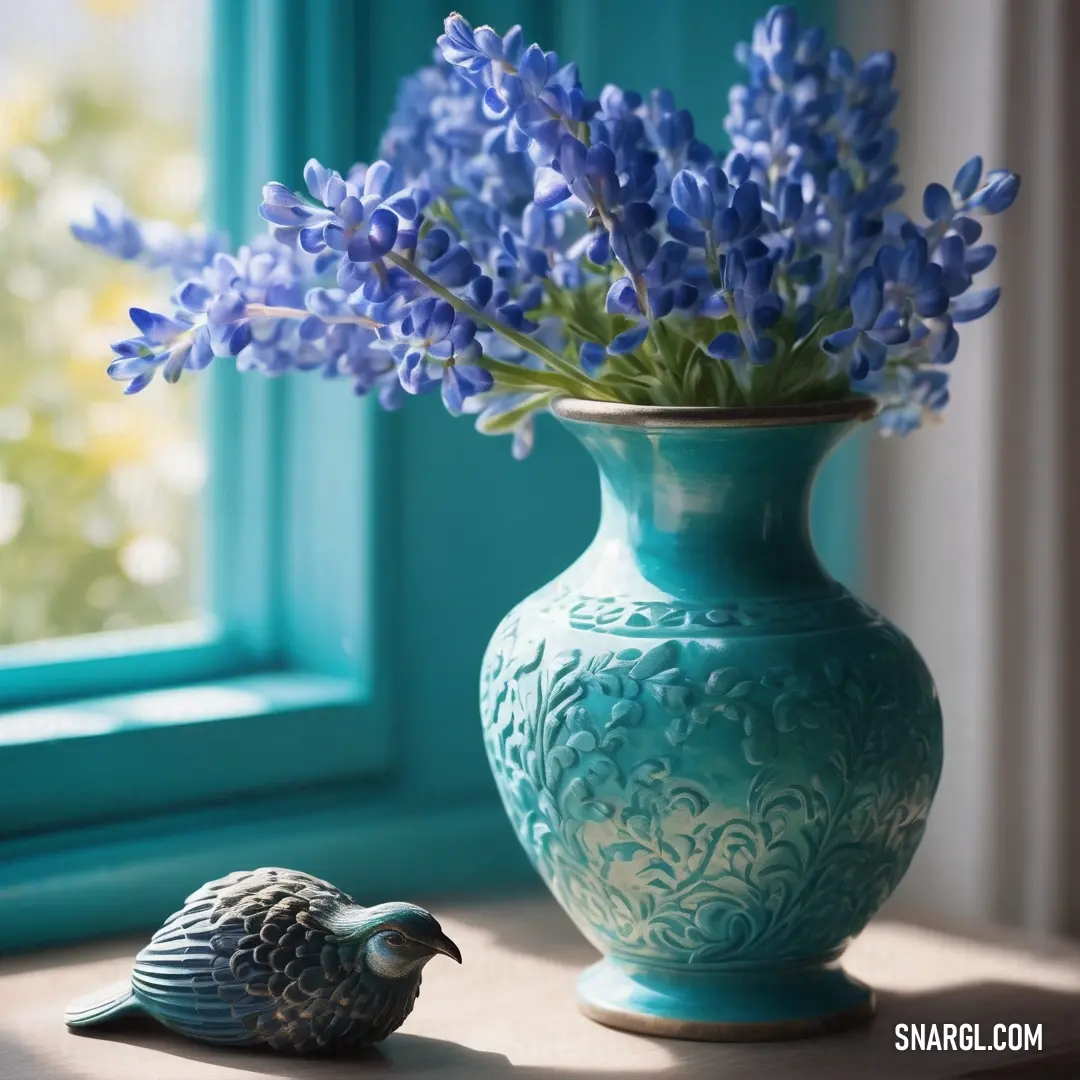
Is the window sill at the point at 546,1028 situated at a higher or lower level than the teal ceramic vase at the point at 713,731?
lower

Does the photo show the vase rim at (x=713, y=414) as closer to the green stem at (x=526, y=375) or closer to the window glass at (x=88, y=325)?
the green stem at (x=526, y=375)

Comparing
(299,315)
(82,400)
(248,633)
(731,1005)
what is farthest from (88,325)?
(731,1005)

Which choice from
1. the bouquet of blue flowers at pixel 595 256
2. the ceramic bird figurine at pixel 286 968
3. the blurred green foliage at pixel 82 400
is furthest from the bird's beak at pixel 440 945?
the blurred green foliage at pixel 82 400

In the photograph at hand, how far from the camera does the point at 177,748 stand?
1.04 meters

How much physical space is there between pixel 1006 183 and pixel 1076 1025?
1.46 ft

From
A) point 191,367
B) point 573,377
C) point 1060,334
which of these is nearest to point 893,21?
point 1060,334

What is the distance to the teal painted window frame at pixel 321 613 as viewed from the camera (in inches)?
40.5

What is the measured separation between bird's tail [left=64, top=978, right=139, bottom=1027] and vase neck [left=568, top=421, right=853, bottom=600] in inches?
12.6

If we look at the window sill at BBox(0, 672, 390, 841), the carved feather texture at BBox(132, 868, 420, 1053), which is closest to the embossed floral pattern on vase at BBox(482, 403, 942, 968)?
the carved feather texture at BBox(132, 868, 420, 1053)

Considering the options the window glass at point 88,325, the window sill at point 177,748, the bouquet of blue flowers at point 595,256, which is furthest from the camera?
the window glass at point 88,325

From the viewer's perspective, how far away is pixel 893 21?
1.18 m

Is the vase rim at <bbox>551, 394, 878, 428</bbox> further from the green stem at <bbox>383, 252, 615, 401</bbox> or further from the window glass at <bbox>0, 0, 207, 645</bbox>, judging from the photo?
the window glass at <bbox>0, 0, 207, 645</bbox>

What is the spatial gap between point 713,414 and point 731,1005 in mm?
303

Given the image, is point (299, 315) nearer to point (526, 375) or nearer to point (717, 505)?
point (526, 375)
